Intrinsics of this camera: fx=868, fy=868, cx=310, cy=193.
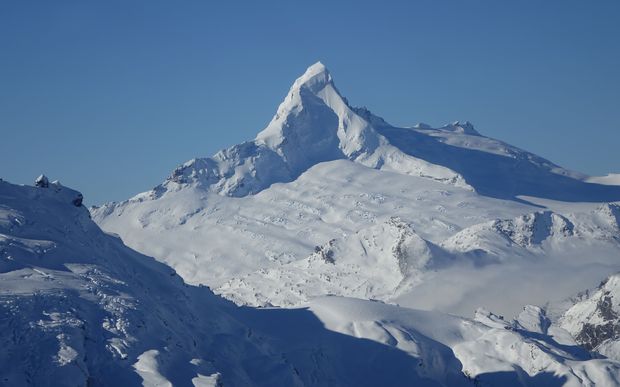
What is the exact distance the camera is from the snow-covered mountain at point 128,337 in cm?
12544

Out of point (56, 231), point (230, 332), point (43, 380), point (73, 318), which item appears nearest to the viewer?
point (43, 380)

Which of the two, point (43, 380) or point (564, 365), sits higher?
point (43, 380)

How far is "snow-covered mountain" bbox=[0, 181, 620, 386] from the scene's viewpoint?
412 ft

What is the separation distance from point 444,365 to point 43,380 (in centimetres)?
10863

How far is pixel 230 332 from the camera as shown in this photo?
190 meters

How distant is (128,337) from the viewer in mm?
137500

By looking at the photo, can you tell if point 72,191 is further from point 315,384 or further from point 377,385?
point 377,385

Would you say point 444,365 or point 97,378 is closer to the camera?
point 97,378

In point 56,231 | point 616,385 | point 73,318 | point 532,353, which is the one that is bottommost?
point 616,385

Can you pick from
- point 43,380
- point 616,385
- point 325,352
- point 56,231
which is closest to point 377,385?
point 325,352

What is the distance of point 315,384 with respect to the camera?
18125 centimetres

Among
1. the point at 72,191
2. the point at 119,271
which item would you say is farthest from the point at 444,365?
the point at 72,191

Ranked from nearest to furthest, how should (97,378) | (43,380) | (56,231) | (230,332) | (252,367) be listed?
(43,380) → (97,378) → (56,231) → (252,367) → (230,332)

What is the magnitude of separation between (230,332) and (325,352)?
22.7 meters
